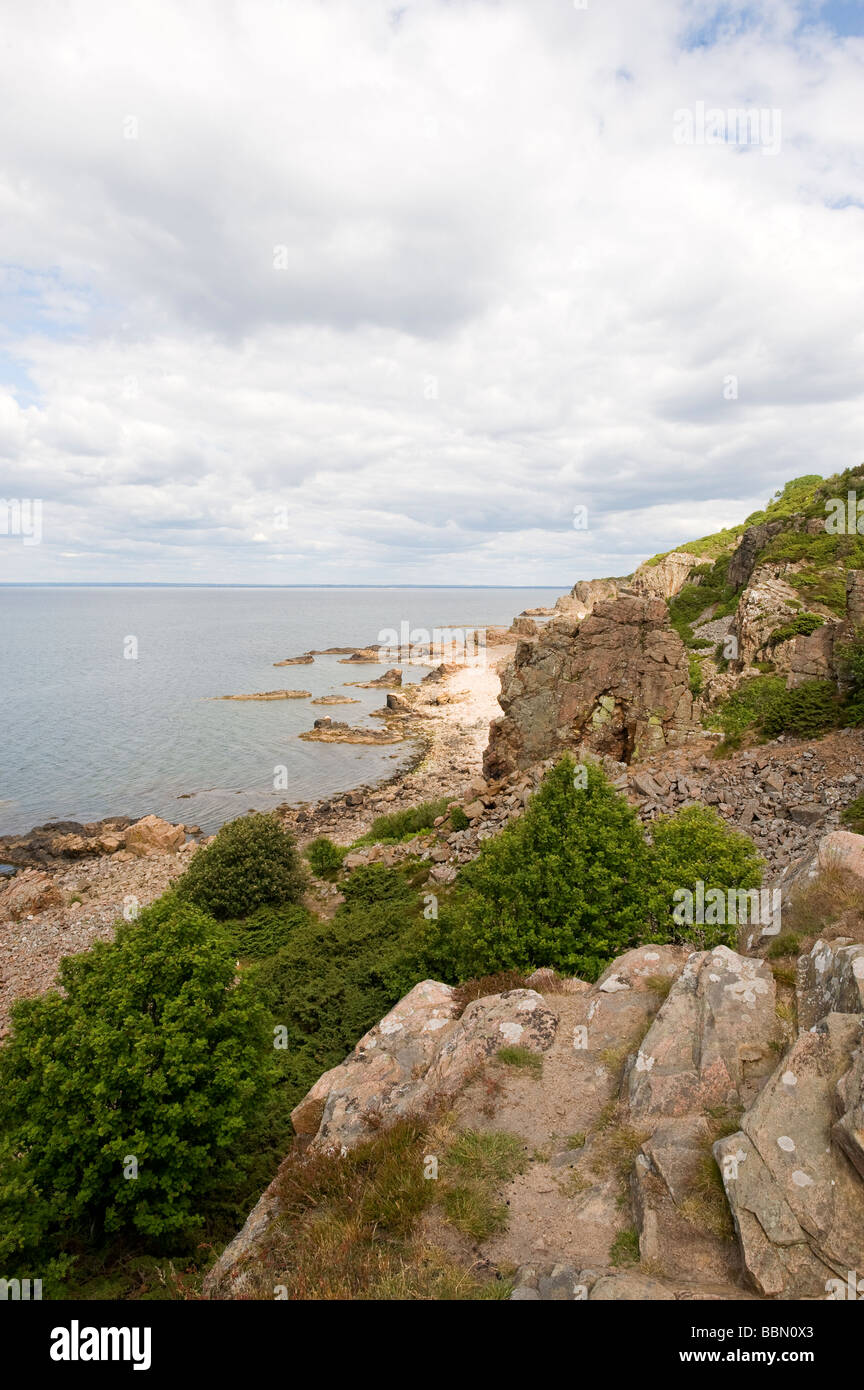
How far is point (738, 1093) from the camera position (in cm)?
734

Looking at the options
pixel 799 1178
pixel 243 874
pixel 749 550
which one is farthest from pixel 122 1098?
pixel 749 550

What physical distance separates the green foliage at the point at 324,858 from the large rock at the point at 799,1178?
26622 millimetres

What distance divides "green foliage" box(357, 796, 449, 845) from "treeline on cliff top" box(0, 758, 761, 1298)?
16390 mm

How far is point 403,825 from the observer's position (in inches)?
1436

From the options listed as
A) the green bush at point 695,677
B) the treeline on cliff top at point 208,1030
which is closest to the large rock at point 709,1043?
the treeline on cliff top at point 208,1030

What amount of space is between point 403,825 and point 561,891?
74.5 feet

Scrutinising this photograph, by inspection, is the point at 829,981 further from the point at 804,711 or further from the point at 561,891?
the point at 804,711

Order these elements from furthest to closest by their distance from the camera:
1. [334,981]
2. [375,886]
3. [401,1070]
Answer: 1. [375,886]
2. [334,981]
3. [401,1070]

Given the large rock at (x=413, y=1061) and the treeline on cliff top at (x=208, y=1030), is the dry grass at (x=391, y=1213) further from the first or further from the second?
the treeline on cliff top at (x=208, y=1030)

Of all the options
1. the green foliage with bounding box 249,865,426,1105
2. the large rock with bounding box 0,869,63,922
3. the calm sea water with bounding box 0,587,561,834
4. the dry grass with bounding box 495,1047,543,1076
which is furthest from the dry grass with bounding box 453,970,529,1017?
the calm sea water with bounding box 0,587,561,834
